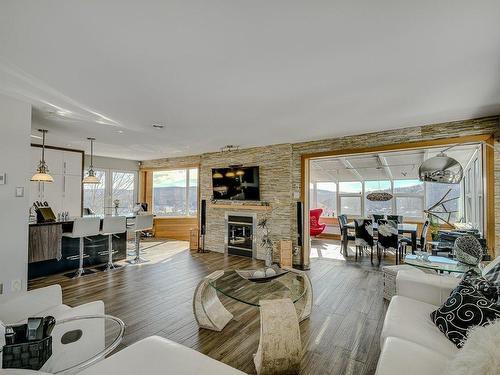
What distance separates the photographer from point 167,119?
357cm

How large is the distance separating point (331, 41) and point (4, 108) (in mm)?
3549

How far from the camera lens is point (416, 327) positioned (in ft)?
5.46

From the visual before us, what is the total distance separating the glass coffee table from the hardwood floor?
0.14m

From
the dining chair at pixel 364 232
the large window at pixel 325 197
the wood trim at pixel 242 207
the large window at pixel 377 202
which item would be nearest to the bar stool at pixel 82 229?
the wood trim at pixel 242 207

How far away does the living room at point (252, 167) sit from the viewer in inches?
58.3

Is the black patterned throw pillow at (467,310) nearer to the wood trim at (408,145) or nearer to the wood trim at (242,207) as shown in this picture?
the wood trim at (408,145)

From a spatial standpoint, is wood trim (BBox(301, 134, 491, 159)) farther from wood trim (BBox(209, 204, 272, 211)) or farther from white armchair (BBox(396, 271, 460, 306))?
white armchair (BBox(396, 271, 460, 306))

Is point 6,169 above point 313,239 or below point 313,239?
above

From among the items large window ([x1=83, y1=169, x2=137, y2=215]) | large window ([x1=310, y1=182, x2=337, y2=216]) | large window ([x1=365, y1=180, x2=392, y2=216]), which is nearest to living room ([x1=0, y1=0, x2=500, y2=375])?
large window ([x1=83, y1=169, x2=137, y2=215])

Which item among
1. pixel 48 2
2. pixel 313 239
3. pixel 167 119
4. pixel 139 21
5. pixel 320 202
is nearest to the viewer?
pixel 48 2

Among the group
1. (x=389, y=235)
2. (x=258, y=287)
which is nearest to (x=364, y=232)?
(x=389, y=235)

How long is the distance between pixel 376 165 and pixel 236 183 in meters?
4.02

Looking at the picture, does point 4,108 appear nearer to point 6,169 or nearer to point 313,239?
point 6,169

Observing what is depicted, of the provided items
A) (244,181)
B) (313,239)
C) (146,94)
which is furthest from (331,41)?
(313,239)
